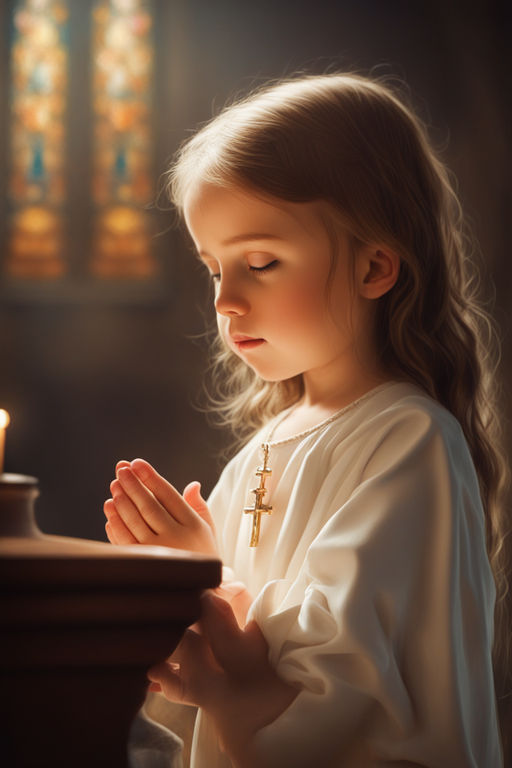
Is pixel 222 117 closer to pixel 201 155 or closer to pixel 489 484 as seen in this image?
pixel 201 155

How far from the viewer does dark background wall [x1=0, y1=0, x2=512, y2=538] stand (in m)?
6.38

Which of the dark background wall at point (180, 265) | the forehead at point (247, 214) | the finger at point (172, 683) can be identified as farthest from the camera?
the dark background wall at point (180, 265)

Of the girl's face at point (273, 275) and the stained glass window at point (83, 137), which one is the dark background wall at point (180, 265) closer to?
the stained glass window at point (83, 137)

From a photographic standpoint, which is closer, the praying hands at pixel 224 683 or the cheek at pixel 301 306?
the praying hands at pixel 224 683

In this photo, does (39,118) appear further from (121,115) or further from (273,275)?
(273,275)

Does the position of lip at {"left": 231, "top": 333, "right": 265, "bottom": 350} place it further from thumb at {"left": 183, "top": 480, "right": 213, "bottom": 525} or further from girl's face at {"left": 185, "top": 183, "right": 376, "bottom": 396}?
thumb at {"left": 183, "top": 480, "right": 213, "bottom": 525}

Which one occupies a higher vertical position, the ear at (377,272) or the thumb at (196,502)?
the ear at (377,272)

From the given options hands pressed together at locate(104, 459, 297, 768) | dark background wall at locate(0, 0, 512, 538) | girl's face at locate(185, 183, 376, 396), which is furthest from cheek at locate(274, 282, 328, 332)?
dark background wall at locate(0, 0, 512, 538)

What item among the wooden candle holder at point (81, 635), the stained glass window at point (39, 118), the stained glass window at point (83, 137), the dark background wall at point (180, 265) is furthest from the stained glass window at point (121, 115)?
the wooden candle holder at point (81, 635)

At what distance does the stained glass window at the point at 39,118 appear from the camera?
22.3 ft

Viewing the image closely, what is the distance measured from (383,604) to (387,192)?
2.01 ft

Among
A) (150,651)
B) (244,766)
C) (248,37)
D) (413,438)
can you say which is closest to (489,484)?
(413,438)

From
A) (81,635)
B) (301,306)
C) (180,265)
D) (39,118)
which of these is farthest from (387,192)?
(39,118)

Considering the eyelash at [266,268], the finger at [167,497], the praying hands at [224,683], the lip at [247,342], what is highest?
the eyelash at [266,268]
